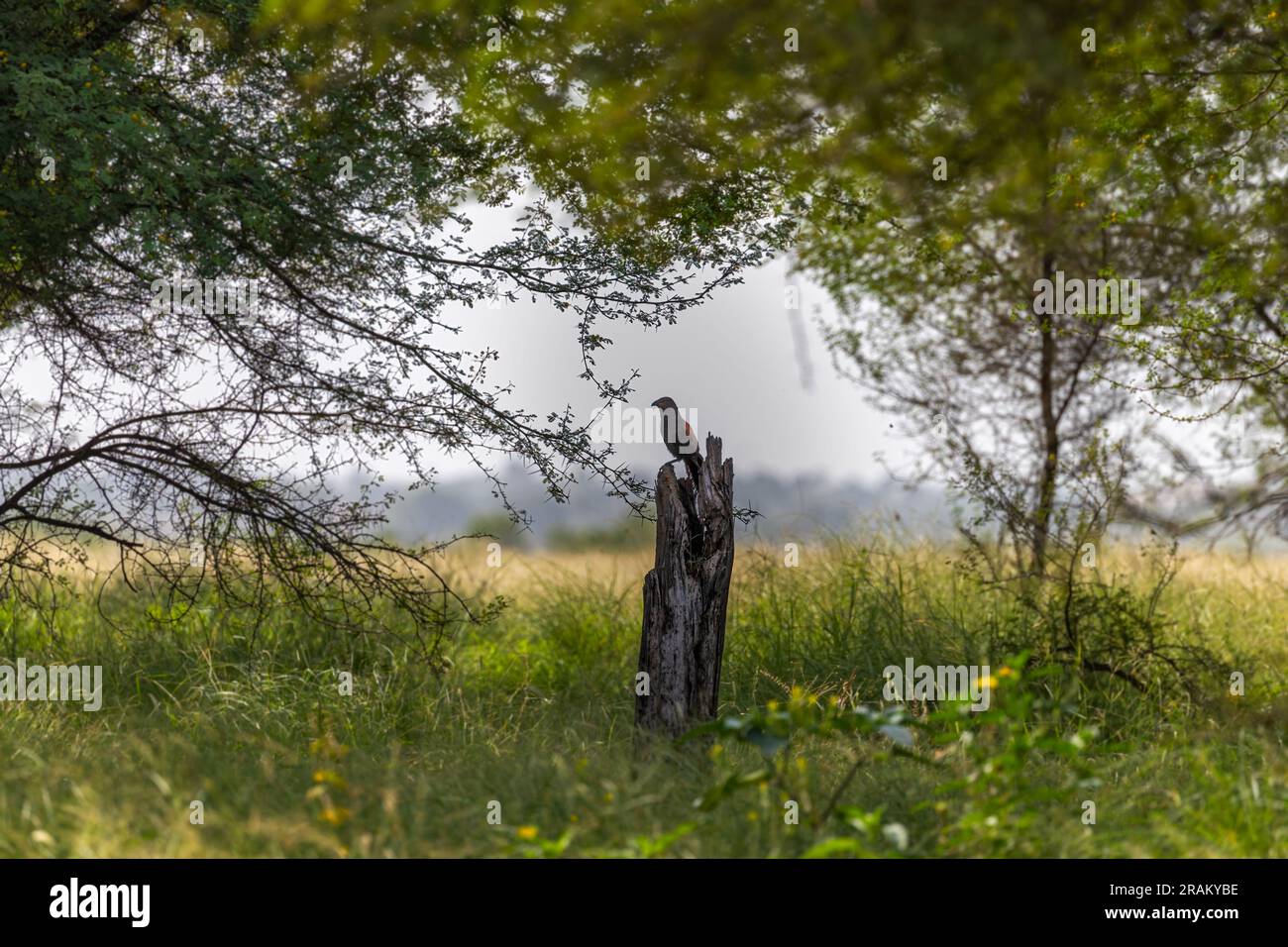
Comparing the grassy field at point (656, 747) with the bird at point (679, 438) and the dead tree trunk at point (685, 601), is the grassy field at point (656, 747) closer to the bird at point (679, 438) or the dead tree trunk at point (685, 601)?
the dead tree trunk at point (685, 601)

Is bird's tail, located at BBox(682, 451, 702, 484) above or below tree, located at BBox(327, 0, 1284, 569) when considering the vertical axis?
below

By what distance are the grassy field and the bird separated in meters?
1.43

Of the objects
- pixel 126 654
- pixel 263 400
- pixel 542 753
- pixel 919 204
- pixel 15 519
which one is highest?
pixel 919 204

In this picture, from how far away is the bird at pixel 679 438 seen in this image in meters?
5.96

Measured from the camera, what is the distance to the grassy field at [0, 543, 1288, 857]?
4.29 m

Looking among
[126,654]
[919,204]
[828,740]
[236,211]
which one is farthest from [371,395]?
[919,204]

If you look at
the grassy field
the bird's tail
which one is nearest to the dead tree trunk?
the bird's tail

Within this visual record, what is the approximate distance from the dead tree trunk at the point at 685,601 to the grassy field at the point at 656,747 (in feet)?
1.04

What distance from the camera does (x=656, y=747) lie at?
538cm

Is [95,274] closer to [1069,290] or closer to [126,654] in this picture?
[126,654]

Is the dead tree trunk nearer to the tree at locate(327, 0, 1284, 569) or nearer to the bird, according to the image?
A: the bird

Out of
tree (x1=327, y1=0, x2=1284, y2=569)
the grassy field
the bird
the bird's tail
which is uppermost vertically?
tree (x1=327, y1=0, x2=1284, y2=569)

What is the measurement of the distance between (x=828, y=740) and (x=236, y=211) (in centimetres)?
465
